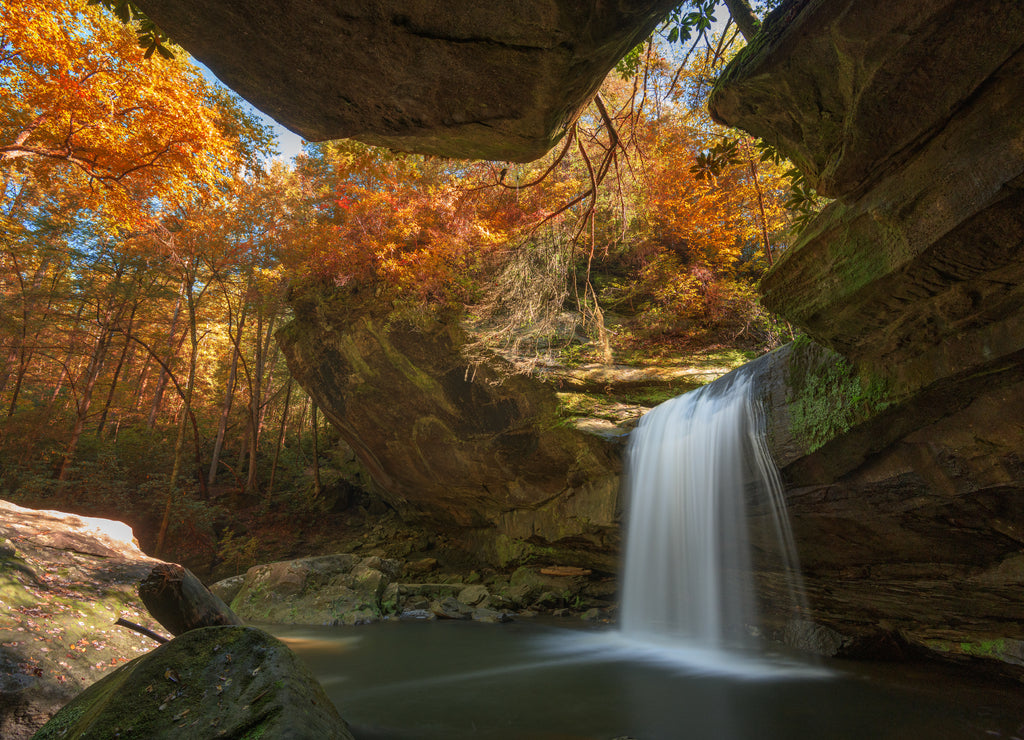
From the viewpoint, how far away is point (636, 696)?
5266 millimetres

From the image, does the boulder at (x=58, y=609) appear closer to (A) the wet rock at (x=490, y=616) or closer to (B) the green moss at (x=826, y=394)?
(A) the wet rock at (x=490, y=616)

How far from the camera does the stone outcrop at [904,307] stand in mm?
2756

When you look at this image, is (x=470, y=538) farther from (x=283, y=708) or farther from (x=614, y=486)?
(x=283, y=708)

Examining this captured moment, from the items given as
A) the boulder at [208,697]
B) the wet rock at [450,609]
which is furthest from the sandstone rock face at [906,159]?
the wet rock at [450,609]

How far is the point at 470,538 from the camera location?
559 inches

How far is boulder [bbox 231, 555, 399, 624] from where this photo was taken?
9.82m

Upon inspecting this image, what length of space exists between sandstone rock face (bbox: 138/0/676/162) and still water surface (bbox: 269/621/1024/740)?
4.99 m

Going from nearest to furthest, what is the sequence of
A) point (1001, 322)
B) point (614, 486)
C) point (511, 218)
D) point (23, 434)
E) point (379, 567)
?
point (1001, 322) → point (614, 486) → point (511, 218) → point (379, 567) → point (23, 434)

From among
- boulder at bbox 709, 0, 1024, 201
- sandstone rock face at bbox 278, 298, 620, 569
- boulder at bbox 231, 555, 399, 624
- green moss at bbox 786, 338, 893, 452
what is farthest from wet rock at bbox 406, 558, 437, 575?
boulder at bbox 709, 0, 1024, 201

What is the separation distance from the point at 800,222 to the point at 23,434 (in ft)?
68.8

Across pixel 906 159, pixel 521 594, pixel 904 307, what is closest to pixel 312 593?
pixel 521 594

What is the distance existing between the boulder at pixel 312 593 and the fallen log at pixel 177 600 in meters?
6.32

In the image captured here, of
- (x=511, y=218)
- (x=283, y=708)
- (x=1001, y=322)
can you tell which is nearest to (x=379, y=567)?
(x=511, y=218)

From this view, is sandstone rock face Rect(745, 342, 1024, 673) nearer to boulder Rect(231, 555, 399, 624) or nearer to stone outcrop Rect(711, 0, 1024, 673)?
stone outcrop Rect(711, 0, 1024, 673)
